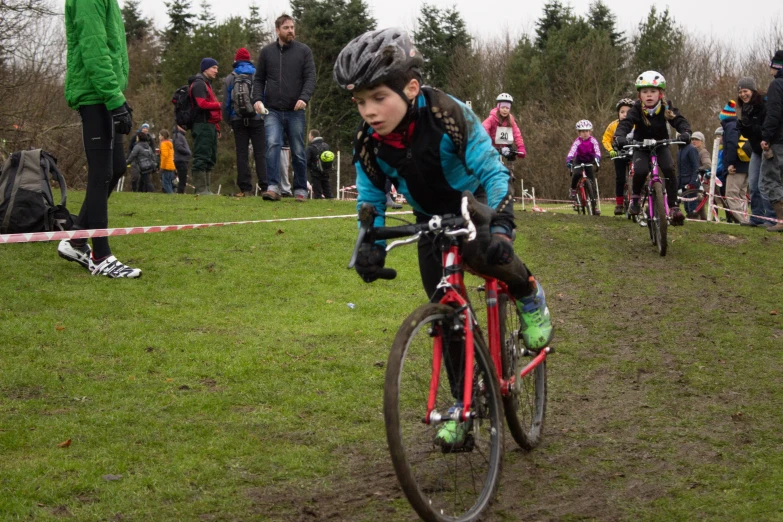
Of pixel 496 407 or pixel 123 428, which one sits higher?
pixel 496 407

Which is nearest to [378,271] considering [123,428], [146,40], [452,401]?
[452,401]

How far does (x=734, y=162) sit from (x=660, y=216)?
23.3ft

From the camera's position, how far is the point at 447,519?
367 cm

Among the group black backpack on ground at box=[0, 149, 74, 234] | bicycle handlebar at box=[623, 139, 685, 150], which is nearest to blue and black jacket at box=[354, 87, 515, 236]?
black backpack on ground at box=[0, 149, 74, 234]

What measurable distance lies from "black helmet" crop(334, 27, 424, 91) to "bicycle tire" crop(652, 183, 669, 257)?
8.02m

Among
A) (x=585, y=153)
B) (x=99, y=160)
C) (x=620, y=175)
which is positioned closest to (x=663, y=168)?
(x=620, y=175)

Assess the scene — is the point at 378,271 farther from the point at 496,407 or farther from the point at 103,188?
the point at 103,188

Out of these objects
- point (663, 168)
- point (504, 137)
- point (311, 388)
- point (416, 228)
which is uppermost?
point (504, 137)

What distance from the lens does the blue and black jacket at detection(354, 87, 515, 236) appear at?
416 centimetres

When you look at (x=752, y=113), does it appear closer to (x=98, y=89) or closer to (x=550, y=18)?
(x=98, y=89)

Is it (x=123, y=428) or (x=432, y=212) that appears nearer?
(x=432, y=212)

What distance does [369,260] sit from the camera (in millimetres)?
3918

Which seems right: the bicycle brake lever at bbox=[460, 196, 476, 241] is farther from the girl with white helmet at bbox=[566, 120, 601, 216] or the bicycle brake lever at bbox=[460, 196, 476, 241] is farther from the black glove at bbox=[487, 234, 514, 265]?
the girl with white helmet at bbox=[566, 120, 601, 216]

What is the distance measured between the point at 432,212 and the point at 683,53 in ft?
214
